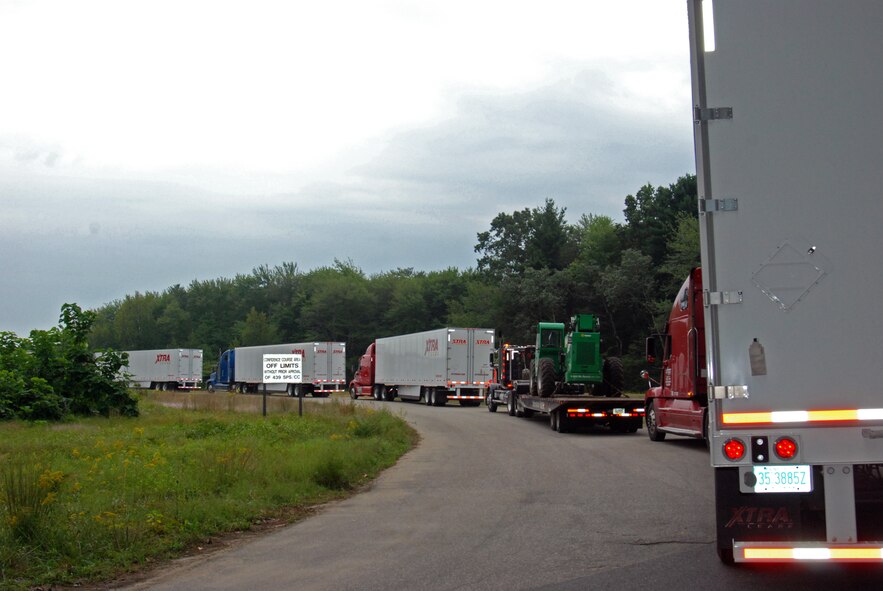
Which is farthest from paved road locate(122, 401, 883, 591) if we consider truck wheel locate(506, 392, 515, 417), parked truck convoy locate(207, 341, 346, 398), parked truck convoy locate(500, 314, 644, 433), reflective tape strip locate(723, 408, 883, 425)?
parked truck convoy locate(207, 341, 346, 398)

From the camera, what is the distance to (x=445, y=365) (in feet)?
148

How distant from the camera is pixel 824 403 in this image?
626 centimetres

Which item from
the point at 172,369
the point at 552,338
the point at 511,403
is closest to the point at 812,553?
the point at 552,338

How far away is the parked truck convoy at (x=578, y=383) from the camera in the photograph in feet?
81.4

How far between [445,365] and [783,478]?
3889cm

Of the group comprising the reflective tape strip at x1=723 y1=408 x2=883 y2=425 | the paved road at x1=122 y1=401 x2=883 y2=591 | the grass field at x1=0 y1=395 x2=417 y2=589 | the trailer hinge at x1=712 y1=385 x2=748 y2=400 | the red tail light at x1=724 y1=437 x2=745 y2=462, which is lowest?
the paved road at x1=122 y1=401 x2=883 y2=591

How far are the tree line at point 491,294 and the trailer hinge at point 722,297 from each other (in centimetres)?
2016

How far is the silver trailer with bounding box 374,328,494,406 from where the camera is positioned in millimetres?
45094

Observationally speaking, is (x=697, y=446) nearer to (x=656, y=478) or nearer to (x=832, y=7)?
(x=656, y=478)

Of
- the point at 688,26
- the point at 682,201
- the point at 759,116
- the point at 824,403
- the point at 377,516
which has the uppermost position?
the point at 682,201

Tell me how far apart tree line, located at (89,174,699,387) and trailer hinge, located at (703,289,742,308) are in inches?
794

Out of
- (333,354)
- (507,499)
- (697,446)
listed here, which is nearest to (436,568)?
(507,499)

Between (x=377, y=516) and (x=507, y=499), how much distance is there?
205 cm

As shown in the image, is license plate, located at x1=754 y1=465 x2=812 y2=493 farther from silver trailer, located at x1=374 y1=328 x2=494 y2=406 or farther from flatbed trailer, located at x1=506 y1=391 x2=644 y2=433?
silver trailer, located at x1=374 y1=328 x2=494 y2=406
